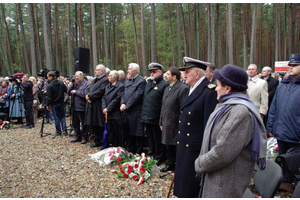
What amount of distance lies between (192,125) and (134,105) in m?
2.96

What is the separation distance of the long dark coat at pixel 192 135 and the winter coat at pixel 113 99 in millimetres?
3319

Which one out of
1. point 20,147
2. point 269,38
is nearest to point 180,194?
point 20,147

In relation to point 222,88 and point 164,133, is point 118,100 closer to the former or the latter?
point 164,133

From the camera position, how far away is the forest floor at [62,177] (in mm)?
3713

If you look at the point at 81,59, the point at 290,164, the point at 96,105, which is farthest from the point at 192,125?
the point at 81,59

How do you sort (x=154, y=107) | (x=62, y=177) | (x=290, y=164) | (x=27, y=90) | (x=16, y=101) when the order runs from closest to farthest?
(x=290, y=164) < (x=62, y=177) < (x=154, y=107) < (x=27, y=90) < (x=16, y=101)

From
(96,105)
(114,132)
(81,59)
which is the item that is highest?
(81,59)

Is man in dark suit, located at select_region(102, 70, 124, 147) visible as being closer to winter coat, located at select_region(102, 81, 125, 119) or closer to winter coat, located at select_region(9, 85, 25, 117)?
winter coat, located at select_region(102, 81, 125, 119)

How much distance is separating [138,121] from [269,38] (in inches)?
1196

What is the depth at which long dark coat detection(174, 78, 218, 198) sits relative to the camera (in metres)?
2.54

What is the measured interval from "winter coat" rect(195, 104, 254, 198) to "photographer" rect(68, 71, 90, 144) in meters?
5.49

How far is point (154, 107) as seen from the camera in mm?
4902

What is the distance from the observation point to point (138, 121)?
5414mm

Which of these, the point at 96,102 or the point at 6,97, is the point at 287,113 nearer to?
the point at 96,102
